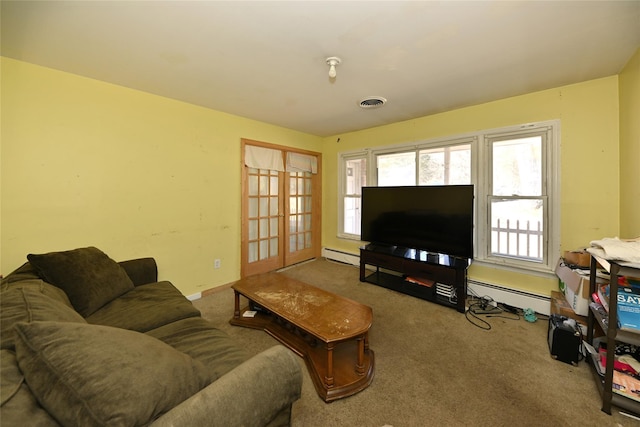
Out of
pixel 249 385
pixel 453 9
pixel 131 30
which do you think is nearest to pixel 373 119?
pixel 453 9

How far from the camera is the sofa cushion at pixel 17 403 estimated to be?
2.03 ft

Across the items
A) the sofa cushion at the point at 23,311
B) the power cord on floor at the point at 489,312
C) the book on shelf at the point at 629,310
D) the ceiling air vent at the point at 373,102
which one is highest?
the ceiling air vent at the point at 373,102

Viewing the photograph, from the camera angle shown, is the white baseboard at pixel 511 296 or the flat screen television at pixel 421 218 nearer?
the white baseboard at pixel 511 296

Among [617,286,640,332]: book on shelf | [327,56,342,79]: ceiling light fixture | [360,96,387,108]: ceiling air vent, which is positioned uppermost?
[360,96,387,108]: ceiling air vent

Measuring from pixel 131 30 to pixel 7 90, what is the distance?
1.29 meters

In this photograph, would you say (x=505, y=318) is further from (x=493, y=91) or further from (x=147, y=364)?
(x=147, y=364)

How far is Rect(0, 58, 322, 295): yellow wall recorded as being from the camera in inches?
78.6

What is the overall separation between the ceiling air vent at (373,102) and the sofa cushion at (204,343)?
106 inches

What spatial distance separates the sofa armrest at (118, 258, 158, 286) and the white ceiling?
5.70ft

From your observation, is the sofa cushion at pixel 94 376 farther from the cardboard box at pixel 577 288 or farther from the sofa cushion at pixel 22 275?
the cardboard box at pixel 577 288

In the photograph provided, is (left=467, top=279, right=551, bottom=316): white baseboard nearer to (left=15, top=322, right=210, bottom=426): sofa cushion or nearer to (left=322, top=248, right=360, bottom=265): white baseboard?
(left=322, top=248, right=360, bottom=265): white baseboard

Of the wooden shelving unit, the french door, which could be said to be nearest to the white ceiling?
the french door

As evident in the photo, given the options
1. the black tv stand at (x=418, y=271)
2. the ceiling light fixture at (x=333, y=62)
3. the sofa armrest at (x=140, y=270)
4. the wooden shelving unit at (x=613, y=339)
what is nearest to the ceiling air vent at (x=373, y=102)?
the ceiling light fixture at (x=333, y=62)

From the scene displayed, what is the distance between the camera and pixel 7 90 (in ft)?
6.31
